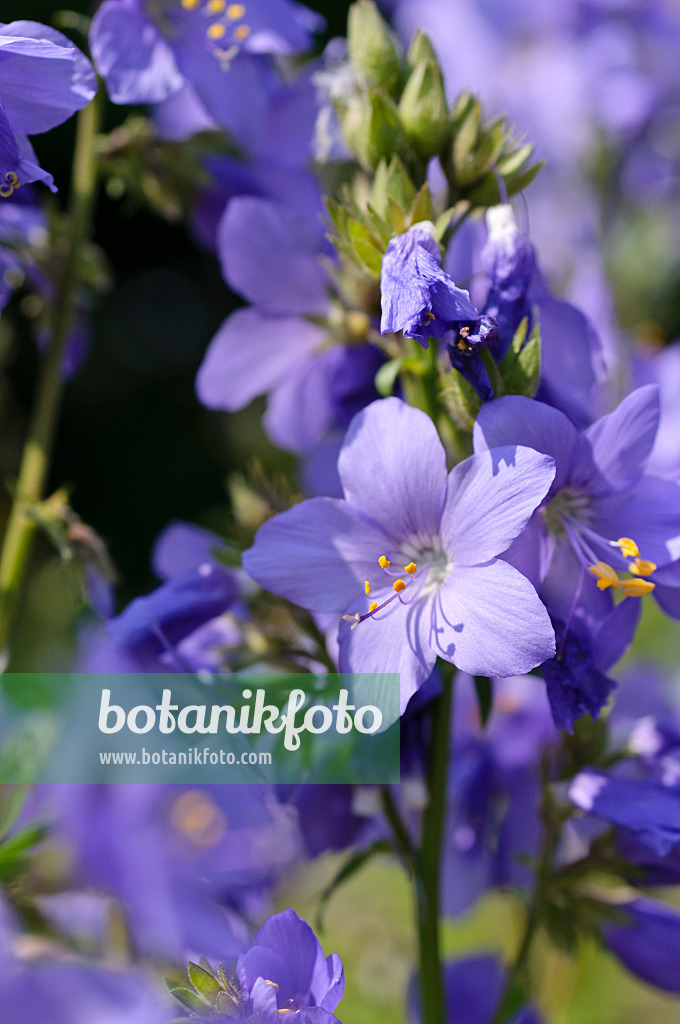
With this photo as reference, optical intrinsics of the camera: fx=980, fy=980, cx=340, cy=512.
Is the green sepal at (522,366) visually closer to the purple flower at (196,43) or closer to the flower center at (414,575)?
the flower center at (414,575)

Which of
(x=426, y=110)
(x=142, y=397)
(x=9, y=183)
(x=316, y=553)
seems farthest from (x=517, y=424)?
(x=142, y=397)

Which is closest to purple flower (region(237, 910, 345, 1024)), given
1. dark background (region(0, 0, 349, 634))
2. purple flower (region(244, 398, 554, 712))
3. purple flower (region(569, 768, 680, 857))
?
purple flower (region(244, 398, 554, 712))

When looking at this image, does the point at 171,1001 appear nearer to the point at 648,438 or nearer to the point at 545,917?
the point at 545,917

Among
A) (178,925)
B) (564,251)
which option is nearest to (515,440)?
(178,925)

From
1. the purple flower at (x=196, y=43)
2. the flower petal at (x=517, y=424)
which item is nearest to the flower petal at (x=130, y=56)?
the purple flower at (x=196, y=43)

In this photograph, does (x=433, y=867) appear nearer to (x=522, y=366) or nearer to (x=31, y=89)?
(x=522, y=366)

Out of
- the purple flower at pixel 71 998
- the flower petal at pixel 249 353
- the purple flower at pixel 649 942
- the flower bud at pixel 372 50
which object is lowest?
the purple flower at pixel 649 942
